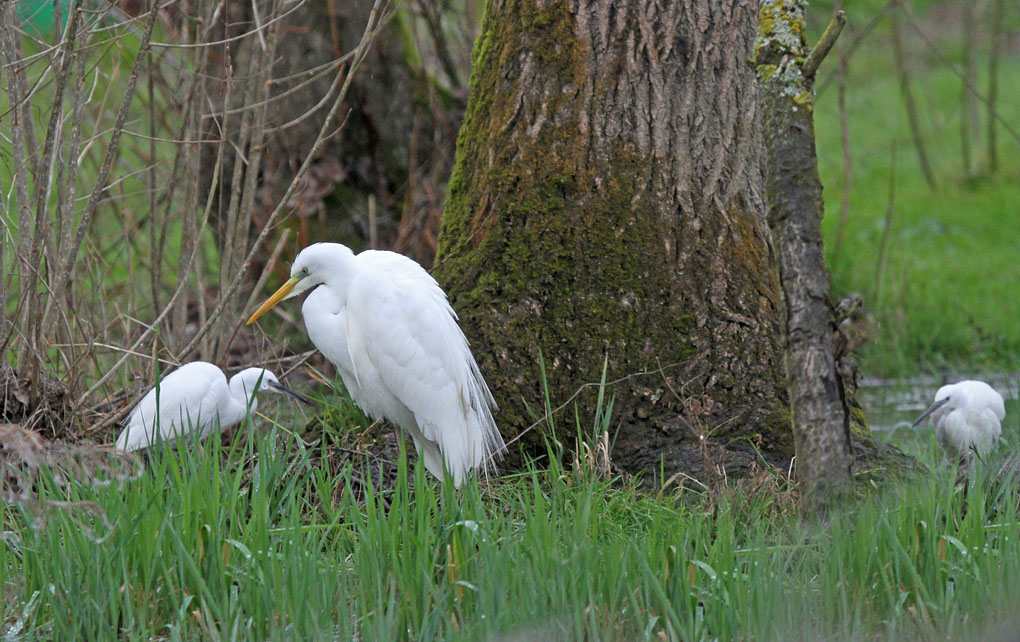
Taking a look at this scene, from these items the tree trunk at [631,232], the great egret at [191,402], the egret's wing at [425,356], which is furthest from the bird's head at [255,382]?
the tree trunk at [631,232]

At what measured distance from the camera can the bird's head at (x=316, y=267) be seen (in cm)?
404

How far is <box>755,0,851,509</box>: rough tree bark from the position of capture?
291 centimetres

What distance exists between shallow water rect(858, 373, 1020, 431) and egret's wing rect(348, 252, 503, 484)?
2.42m

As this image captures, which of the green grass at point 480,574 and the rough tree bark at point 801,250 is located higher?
the rough tree bark at point 801,250

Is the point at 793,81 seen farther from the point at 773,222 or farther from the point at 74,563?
the point at 74,563

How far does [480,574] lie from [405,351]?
1.40 metres

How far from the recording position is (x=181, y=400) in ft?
13.7

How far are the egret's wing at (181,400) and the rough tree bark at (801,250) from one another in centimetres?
219

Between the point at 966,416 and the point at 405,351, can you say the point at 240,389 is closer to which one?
the point at 405,351

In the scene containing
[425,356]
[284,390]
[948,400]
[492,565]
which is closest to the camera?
[492,565]

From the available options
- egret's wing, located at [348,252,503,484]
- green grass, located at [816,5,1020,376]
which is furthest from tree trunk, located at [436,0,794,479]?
green grass, located at [816,5,1020,376]

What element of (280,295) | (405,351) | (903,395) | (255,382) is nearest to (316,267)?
(280,295)

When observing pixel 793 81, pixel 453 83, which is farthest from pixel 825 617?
pixel 453 83

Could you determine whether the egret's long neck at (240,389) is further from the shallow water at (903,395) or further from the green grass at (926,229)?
the green grass at (926,229)
